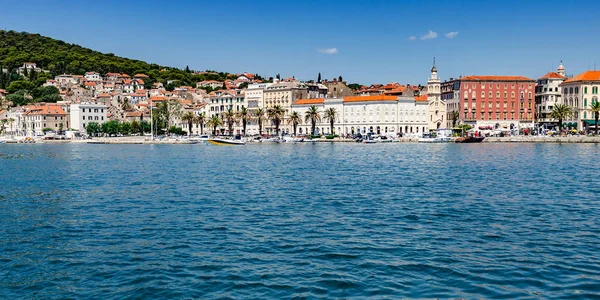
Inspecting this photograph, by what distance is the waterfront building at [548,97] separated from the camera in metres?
104

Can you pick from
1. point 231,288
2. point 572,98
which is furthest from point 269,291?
point 572,98

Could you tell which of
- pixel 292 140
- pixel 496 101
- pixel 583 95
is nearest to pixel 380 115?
pixel 292 140

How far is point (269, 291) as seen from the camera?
1053 cm

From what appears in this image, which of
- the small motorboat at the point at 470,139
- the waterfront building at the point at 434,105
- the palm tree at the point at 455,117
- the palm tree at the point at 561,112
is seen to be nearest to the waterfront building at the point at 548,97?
the palm tree at the point at 561,112

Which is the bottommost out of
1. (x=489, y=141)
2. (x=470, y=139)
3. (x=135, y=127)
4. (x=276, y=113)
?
(x=489, y=141)

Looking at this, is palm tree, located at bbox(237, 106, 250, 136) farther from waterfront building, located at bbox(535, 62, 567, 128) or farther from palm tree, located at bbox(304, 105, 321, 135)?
waterfront building, located at bbox(535, 62, 567, 128)

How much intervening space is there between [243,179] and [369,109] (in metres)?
75.4

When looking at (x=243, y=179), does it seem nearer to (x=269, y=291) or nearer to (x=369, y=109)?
(x=269, y=291)

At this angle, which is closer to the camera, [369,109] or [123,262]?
[123,262]

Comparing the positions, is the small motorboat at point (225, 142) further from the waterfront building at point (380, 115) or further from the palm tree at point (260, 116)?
the waterfront building at point (380, 115)

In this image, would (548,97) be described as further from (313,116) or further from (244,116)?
(244,116)

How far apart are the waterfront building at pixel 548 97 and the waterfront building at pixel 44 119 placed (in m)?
102

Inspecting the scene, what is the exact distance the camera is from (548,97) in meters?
105

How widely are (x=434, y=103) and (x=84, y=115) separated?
76826mm
